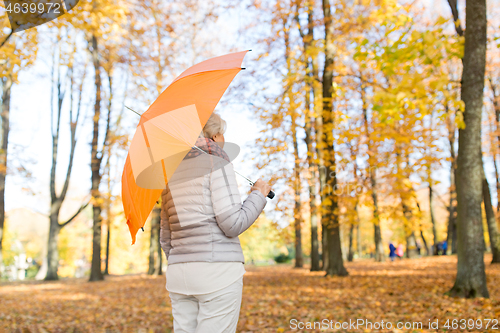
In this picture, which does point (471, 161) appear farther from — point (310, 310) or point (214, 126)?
point (214, 126)

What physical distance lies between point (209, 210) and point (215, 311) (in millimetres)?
543

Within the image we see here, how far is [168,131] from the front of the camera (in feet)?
6.88

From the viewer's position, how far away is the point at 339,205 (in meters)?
10.4

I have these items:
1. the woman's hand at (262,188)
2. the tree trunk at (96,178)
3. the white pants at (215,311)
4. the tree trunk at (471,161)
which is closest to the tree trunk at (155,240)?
the tree trunk at (96,178)

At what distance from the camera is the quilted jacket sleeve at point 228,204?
188 centimetres

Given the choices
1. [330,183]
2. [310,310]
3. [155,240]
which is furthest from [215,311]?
[155,240]

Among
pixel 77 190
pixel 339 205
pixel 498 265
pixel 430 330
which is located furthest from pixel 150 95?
pixel 77 190

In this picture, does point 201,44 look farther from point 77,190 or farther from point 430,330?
point 77,190

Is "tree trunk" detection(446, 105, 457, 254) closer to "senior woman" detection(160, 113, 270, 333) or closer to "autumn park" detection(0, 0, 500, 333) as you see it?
"autumn park" detection(0, 0, 500, 333)

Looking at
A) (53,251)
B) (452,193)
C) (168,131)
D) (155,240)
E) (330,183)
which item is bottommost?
(53,251)

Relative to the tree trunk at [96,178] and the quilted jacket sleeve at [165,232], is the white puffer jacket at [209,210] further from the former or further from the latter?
the tree trunk at [96,178]

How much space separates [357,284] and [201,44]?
42.9ft

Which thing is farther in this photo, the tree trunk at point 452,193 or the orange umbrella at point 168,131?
the tree trunk at point 452,193

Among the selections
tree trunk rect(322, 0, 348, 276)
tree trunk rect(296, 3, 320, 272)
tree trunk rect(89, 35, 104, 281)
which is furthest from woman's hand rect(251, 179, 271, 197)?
tree trunk rect(89, 35, 104, 281)
